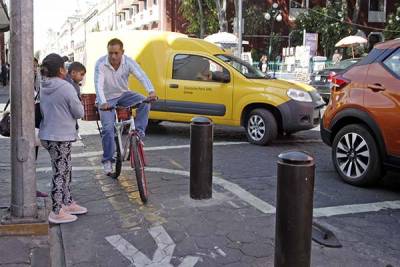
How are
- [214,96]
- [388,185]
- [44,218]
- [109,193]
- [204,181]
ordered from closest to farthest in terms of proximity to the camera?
1. [44,218]
2. [204,181]
3. [109,193]
4. [388,185]
5. [214,96]

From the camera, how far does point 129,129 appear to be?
19.4 ft

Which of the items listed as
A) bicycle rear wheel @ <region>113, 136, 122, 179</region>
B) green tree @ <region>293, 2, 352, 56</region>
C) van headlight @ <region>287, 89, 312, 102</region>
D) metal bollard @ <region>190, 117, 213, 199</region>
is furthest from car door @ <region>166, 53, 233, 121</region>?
green tree @ <region>293, 2, 352, 56</region>

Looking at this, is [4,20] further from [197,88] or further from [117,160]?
[117,160]

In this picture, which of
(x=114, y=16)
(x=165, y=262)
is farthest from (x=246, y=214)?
(x=114, y=16)

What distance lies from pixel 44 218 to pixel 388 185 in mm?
4009

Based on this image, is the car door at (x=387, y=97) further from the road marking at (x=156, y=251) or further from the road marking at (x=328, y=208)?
the road marking at (x=156, y=251)

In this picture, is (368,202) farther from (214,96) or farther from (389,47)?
(214,96)

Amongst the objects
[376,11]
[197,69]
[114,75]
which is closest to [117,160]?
[114,75]

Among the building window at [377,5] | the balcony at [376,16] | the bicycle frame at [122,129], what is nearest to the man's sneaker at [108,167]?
the bicycle frame at [122,129]

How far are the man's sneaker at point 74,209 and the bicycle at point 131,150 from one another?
2.09 ft

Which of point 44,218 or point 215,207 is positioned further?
point 215,207

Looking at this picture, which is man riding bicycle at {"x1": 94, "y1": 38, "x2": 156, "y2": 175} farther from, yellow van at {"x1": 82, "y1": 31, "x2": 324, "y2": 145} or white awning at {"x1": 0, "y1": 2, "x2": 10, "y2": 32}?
white awning at {"x1": 0, "y1": 2, "x2": 10, "y2": 32}

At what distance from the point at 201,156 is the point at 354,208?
64.3 inches

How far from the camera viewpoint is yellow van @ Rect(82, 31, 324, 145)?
9219 mm
